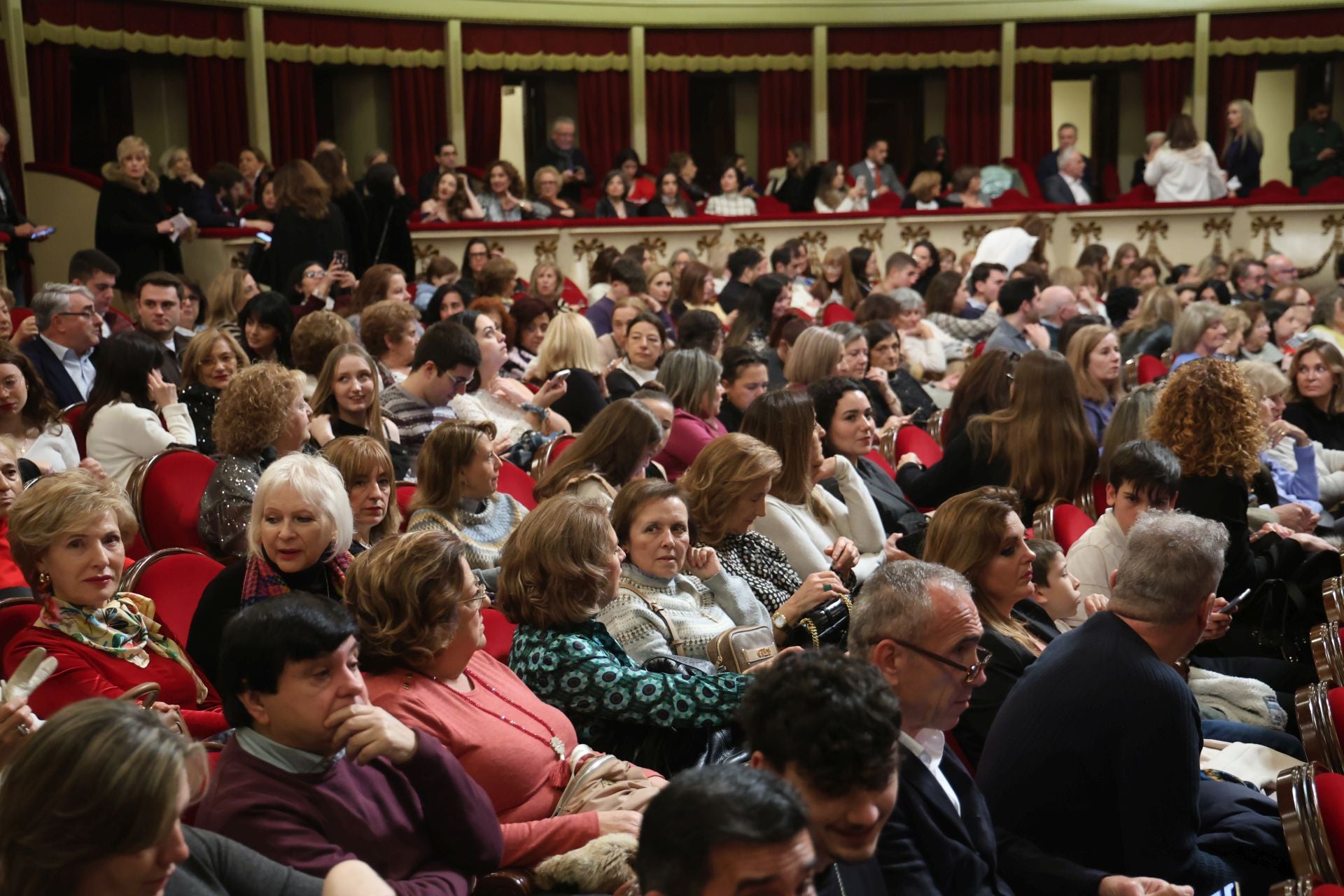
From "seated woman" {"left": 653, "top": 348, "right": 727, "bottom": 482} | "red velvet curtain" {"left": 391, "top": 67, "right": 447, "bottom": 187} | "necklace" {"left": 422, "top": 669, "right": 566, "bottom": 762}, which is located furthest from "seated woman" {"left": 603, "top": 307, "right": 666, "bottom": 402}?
"red velvet curtain" {"left": 391, "top": 67, "right": 447, "bottom": 187}

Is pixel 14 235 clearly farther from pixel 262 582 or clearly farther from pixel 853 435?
pixel 262 582

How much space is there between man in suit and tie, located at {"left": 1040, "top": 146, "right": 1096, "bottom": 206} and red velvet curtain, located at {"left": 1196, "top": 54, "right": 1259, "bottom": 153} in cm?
249

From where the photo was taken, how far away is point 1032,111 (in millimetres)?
15250

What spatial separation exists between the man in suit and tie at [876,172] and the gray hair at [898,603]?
11.2 m

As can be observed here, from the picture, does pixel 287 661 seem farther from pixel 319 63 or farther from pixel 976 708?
pixel 319 63

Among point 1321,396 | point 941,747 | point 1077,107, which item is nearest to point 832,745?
point 941,747

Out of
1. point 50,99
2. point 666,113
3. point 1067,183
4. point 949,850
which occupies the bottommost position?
point 949,850

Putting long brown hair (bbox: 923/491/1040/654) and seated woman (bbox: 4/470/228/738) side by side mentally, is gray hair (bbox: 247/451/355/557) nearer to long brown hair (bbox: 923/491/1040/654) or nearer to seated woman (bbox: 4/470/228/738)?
seated woman (bbox: 4/470/228/738)

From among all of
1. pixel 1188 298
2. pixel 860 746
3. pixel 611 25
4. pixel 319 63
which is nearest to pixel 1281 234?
pixel 1188 298

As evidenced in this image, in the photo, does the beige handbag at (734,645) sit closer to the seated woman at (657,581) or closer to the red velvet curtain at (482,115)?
the seated woman at (657,581)

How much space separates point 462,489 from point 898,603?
5.80 ft

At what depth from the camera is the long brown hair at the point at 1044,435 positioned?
15.9 feet

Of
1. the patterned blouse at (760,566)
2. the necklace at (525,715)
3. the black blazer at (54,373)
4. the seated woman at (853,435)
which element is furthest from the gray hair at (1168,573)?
the black blazer at (54,373)

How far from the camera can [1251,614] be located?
457cm
